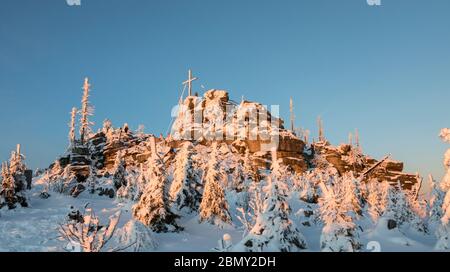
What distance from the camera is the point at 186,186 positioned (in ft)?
79.2

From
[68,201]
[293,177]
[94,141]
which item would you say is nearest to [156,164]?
[68,201]

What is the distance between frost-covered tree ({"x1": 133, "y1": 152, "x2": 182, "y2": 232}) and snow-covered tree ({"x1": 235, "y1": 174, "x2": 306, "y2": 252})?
5.93m

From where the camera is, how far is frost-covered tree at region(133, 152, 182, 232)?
19797 mm

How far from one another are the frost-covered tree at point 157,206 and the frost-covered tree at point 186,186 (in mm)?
2942

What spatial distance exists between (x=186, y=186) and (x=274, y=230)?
31.8 ft

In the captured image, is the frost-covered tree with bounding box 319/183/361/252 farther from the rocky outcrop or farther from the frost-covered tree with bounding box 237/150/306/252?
the rocky outcrop

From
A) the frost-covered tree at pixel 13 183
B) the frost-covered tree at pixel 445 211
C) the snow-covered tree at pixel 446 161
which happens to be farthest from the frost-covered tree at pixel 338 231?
the frost-covered tree at pixel 13 183

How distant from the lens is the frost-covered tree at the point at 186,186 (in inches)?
940

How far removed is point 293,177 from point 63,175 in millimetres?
23583

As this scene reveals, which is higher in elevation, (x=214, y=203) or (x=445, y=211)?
(x=214, y=203)

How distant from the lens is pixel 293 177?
42.3m

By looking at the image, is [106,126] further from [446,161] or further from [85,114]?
[446,161]

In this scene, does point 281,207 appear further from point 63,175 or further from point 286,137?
point 286,137

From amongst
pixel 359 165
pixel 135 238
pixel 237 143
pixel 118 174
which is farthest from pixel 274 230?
pixel 359 165
